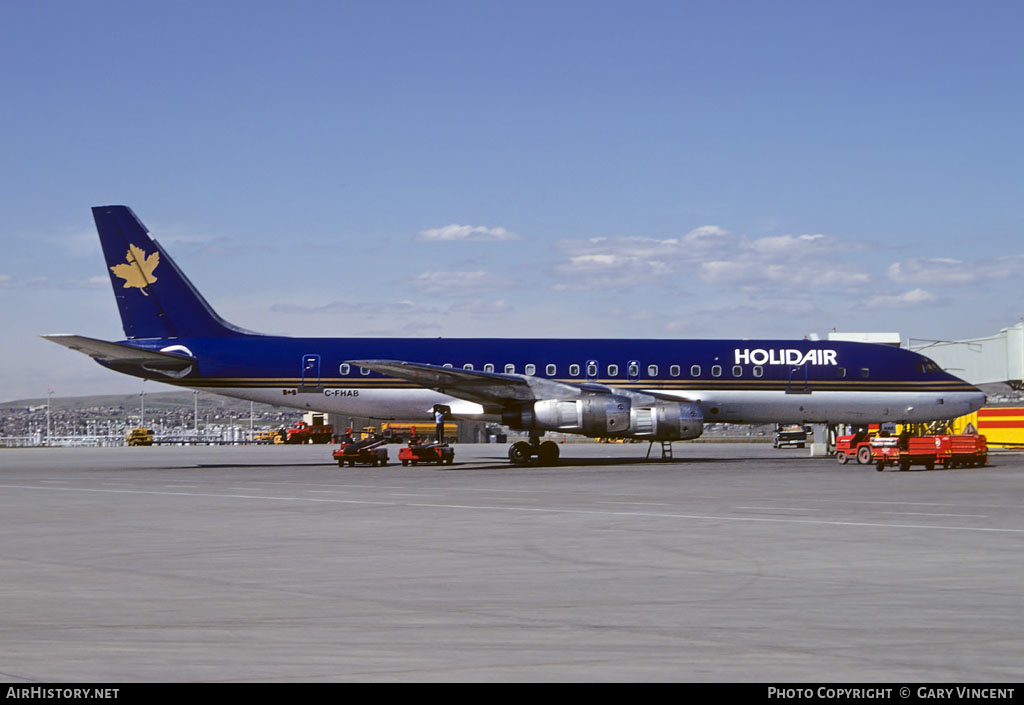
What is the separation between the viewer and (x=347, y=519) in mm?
21391

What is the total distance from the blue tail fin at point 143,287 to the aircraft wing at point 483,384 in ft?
23.9

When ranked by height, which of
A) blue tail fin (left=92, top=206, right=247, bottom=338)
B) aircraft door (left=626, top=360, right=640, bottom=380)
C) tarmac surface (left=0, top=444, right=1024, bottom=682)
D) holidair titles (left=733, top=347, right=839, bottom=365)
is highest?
blue tail fin (left=92, top=206, right=247, bottom=338)

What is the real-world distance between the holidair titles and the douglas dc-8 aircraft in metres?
0.05

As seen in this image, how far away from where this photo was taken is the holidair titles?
47094 mm

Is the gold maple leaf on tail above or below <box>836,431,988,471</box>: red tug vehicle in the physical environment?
above

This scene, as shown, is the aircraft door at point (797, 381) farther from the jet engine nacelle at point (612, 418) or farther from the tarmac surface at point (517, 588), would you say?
the tarmac surface at point (517, 588)

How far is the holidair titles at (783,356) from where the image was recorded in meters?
47.1

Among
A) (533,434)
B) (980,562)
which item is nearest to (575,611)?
(980,562)

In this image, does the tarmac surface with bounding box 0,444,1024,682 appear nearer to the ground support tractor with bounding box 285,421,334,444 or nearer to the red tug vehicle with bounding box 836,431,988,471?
the red tug vehicle with bounding box 836,431,988,471

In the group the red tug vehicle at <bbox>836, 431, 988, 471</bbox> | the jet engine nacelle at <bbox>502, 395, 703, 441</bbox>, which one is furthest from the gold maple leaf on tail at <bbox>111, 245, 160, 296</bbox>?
the red tug vehicle at <bbox>836, 431, 988, 471</bbox>

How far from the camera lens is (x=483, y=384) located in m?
44.0

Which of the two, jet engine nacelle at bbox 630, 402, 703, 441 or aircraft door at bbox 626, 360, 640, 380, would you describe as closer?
jet engine nacelle at bbox 630, 402, 703, 441

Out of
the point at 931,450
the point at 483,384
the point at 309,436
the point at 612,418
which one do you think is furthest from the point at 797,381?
the point at 309,436
